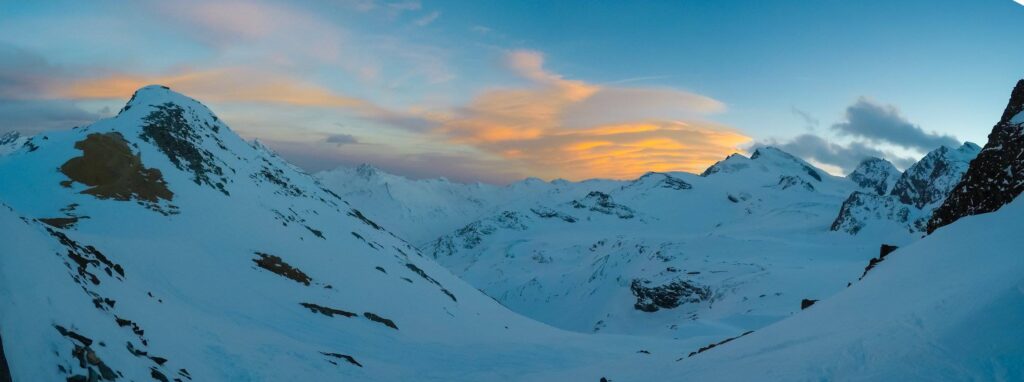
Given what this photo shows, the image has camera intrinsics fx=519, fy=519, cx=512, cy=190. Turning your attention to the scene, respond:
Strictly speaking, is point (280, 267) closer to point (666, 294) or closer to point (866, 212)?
point (666, 294)

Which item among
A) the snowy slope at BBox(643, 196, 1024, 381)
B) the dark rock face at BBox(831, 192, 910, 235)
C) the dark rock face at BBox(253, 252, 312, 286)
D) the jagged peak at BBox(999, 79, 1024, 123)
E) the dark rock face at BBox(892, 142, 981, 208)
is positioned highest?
the dark rock face at BBox(892, 142, 981, 208)

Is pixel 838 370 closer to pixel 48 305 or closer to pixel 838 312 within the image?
pixel 838 312

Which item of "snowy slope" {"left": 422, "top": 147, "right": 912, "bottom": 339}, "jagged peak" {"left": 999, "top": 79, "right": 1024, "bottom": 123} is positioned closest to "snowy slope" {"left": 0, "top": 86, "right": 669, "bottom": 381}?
"jagged peak" {"left": 999, "top": 79, "right": 1024, "bottom": 123}

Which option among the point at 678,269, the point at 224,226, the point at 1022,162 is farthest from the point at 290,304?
the point at 678,269

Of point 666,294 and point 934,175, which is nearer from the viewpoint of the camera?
→ point 666,294

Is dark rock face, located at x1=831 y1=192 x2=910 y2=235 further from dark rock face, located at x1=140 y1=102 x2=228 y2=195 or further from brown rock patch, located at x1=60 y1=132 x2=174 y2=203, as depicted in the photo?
brown rock patch, located at x1=60 y1=132 x2=174 y2=203

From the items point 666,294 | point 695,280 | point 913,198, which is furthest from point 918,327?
point 913,198
